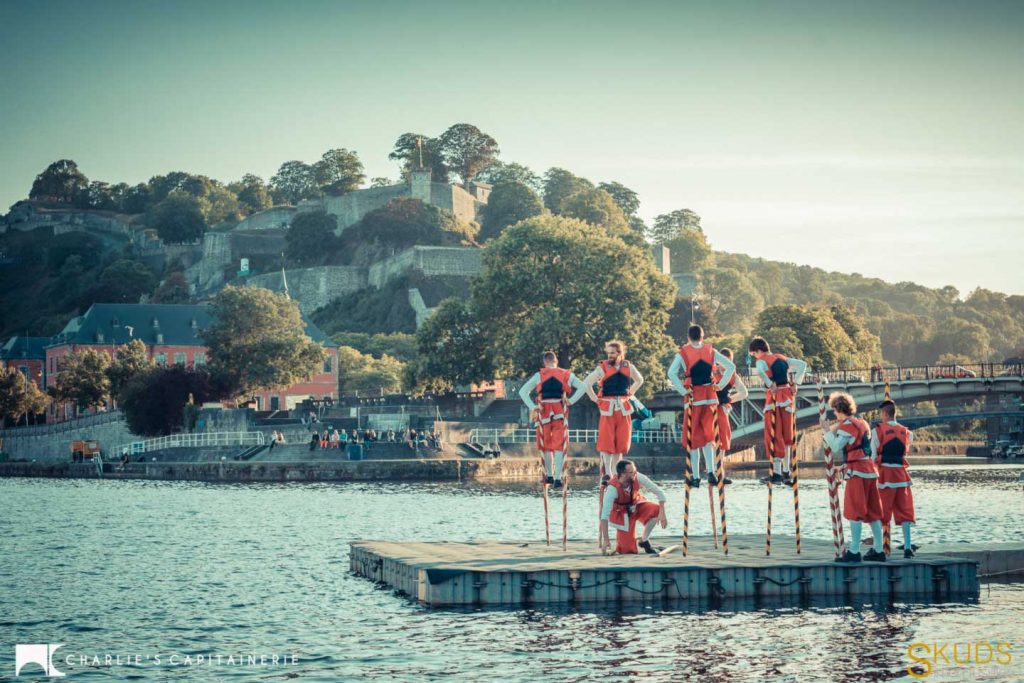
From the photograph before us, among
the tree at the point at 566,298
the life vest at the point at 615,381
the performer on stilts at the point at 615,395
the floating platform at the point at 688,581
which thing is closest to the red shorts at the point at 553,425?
the performer on stilts at the point at 615,395

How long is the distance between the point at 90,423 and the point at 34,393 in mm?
16811

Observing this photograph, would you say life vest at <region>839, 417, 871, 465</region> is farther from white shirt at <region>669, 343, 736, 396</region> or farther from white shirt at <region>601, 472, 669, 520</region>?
white shirt at <region>601, 472, 669, 520</region>

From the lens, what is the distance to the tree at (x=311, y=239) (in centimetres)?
17838

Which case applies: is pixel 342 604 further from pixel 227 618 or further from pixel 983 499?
pixel 983 499

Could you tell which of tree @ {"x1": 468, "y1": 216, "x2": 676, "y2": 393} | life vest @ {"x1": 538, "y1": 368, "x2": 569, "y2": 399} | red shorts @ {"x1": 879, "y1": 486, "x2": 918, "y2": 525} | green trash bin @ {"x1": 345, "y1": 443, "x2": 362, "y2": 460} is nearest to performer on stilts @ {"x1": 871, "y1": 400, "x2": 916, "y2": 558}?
red shorts @ {"x1": 879, "y1": 486, "x2": 918, "y2": 525}

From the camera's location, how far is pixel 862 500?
23.0 meters

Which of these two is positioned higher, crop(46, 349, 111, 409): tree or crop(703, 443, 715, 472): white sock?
crop(46, 349, 111, 409): tree

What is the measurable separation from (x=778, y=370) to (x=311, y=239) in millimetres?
158199

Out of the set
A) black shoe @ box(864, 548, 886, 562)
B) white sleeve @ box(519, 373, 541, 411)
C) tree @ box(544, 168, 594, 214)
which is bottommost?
black shoe @ box(864, 548, 886, 562)

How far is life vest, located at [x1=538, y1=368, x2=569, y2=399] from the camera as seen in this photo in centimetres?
2519

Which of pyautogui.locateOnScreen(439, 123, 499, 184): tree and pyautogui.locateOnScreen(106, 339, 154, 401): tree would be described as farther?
pyautogui.locateOnScreen(439, 123, 499, 184): tree

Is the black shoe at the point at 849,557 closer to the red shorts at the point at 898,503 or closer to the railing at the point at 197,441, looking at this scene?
the red shorts at the point at 898,503

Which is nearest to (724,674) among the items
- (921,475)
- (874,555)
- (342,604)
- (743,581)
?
(743,581)

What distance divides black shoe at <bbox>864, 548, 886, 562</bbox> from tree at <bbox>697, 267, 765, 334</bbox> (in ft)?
522
